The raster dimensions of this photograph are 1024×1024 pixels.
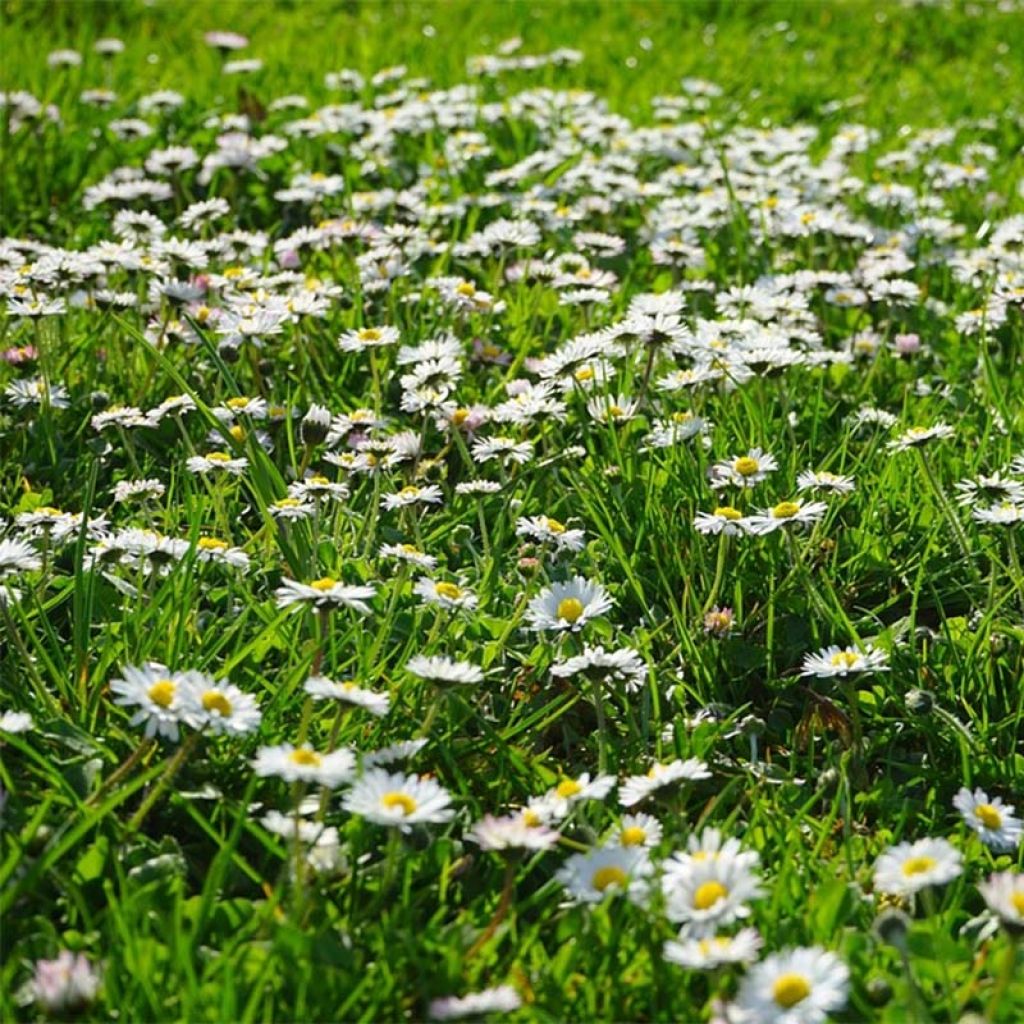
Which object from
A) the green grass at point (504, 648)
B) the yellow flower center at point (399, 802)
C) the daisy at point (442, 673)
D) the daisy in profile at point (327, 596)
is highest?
the daisy in profile at point (327, 596)

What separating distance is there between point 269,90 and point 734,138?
1.64 m

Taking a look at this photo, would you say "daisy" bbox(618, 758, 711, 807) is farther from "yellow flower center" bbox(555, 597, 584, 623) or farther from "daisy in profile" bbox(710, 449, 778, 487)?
"daisy in profile" bbox(710, 449, 778, 487)

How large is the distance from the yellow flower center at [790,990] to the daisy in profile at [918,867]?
0.21 metres

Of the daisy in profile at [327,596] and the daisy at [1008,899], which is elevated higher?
the daisy in profile at [327,596]

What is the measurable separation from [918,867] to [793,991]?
257 millimetres

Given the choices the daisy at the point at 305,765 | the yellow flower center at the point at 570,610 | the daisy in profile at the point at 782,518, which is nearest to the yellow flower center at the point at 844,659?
the daisy in profile at the point at 782,518

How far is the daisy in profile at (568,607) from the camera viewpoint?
6.65 feet

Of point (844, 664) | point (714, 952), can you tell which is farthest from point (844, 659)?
point (714, 952)

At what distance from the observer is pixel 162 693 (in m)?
1.71

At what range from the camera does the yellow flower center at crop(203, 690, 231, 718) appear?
1.75 metres

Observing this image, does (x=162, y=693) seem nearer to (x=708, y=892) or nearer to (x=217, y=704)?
(x=217, y=704)

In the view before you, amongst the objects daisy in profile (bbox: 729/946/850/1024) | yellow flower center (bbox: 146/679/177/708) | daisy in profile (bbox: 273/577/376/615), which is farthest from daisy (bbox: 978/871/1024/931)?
yellow flower center (bbox: 146/679/177/708)

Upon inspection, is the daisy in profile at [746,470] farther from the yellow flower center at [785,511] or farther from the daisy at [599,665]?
the daisy at [599,665]

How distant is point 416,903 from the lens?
1.76 metres
